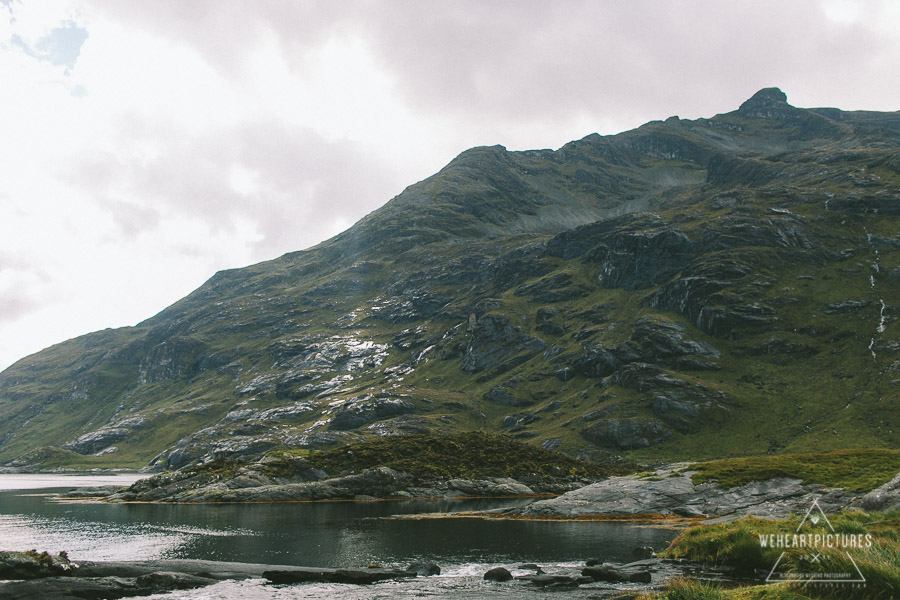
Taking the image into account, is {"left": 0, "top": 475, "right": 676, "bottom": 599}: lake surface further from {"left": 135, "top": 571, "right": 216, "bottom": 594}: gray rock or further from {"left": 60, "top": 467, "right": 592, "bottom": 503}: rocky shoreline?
{"left": 60, "top": 467, "right": 592, "bottom": 503}: rocky shoreline

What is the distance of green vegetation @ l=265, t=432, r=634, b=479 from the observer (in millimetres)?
139500

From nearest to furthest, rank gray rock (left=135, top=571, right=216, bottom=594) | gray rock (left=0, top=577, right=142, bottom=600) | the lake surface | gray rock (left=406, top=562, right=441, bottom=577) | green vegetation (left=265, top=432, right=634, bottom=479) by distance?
gray rock (left=0, top=577, right=142, bottom=600), gray rock (left=135, top=571, right=216, bottom=594), the lake surface, gray rock (left=406, top=562, right=441, bottom=577), green vegetation (left=265, top=432, right=634, bottom=479)

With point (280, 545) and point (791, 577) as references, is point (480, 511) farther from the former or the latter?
point (791, 577)

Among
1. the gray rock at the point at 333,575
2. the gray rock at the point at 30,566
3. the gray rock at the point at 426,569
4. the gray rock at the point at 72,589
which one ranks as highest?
the gray rock at the point at 30,566

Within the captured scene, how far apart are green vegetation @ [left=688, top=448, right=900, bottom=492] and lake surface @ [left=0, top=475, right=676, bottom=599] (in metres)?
26.1

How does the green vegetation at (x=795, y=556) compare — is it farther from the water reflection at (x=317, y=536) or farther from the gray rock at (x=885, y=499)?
the water reflection at (x=317, y=536)

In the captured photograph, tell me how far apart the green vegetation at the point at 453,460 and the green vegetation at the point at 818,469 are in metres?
49.6

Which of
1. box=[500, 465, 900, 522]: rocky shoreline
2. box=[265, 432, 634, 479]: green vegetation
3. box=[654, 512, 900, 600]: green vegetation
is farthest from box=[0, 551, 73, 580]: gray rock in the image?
box=[265, 432, 634, 479]: green vegetation

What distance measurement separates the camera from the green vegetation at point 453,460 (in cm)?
13950

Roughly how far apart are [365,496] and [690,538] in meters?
92.8

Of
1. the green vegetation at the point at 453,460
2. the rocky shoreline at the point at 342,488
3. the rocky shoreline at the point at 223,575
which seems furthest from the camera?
the green vegetation at the point at 453,460

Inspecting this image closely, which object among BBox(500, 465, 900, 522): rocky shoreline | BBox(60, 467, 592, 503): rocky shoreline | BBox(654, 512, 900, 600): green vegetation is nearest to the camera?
BBox(654, 512, 900, 600): green vegetation

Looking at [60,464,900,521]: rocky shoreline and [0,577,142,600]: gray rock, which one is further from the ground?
[0,577,142,600]: gray rock

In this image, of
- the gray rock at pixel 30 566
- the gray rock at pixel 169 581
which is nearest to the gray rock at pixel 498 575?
the gray rock at pixel 169 581
